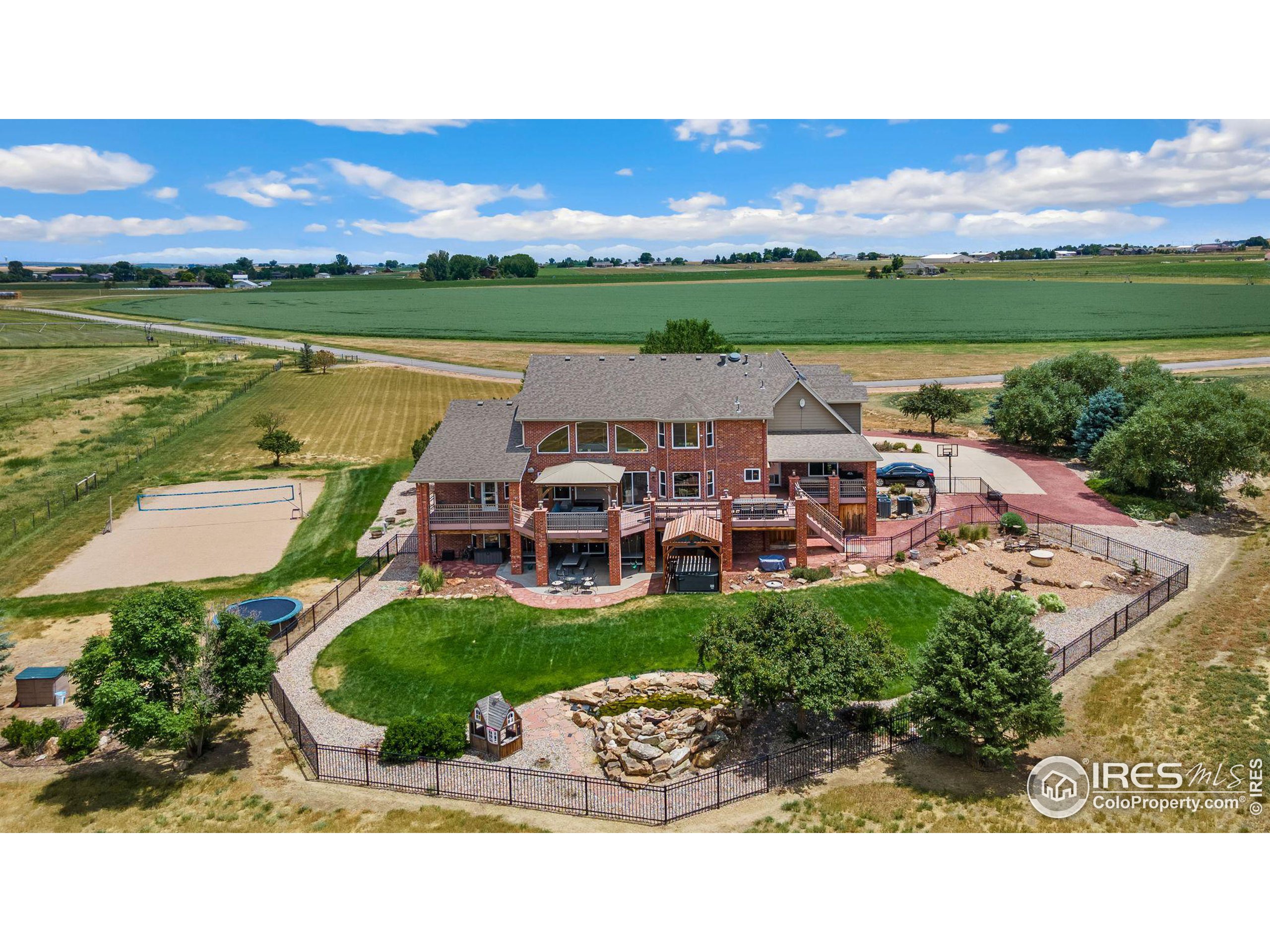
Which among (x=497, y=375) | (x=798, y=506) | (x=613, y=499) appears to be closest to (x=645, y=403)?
(x=613, y=499)

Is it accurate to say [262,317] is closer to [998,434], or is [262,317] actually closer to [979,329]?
[979,329]

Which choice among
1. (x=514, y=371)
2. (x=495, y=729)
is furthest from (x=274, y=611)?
(x=514, y=371)

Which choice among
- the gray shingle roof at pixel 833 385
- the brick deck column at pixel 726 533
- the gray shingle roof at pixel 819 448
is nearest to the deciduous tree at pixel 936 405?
the gray shingle roof at pixel 833 385

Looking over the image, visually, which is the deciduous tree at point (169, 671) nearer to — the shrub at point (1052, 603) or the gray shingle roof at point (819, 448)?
the gray shingle roof at point (819, 448)

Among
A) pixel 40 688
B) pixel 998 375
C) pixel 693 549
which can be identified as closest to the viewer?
pixel 40 688

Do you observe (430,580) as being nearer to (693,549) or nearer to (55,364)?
(693,549)

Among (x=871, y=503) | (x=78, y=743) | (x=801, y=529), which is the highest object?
(x=871, y=503)

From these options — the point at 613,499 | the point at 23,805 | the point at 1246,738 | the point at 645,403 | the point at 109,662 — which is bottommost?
the point at 23,805
